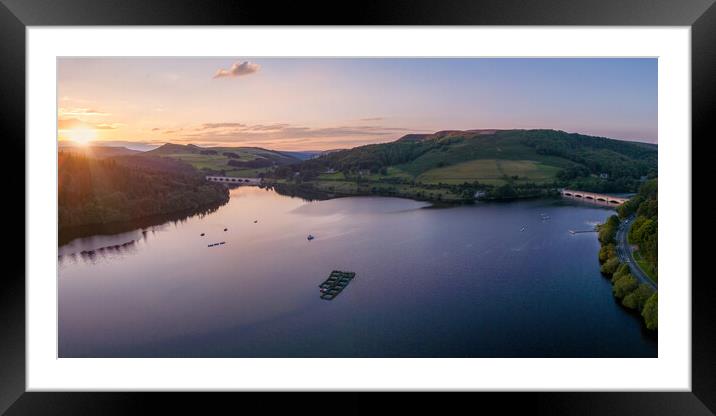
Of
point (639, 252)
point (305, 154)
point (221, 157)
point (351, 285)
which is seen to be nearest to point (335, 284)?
point (351, 285)

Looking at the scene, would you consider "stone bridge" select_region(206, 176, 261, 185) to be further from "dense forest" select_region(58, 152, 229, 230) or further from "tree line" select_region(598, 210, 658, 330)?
"tree line" select_region(598, 210, 658, 330)

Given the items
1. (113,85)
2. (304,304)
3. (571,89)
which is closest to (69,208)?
(113,85)

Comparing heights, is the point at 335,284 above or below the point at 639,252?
below

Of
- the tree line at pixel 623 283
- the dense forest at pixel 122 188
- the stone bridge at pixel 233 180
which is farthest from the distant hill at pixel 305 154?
the tree line at pixel 623 283

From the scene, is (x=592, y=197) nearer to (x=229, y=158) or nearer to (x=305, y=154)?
(x=305, y=154)

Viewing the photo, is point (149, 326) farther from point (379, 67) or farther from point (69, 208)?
point (379, 67)

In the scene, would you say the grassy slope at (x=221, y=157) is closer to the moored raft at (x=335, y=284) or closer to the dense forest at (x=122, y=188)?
the dense forest at (x=122, y=188)

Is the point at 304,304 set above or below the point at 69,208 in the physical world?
below
